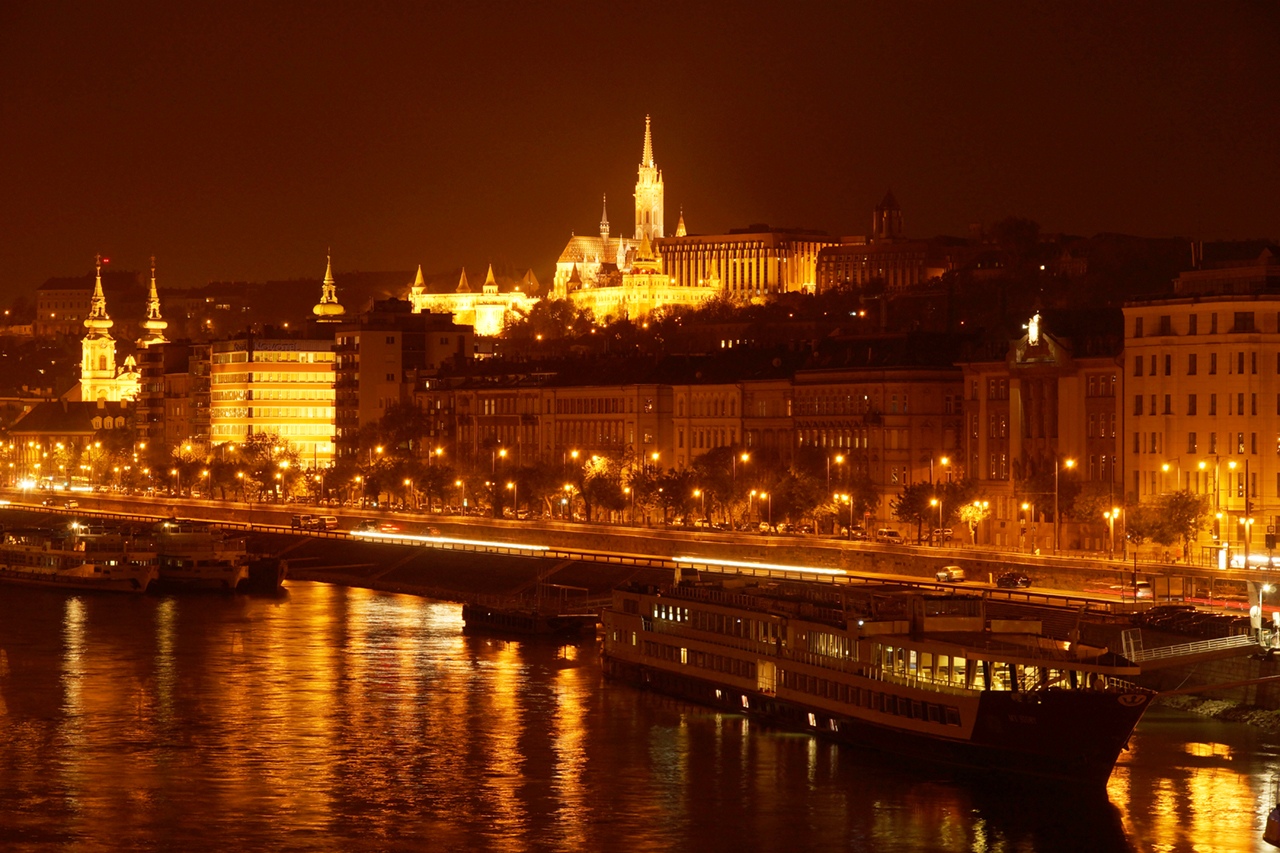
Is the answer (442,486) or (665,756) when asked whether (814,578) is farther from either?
(442,486)

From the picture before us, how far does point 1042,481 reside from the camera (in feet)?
300

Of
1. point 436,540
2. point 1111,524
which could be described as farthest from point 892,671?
point 436,540

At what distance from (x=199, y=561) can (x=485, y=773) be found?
173 feet

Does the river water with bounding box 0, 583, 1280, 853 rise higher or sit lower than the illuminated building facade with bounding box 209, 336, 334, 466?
lower

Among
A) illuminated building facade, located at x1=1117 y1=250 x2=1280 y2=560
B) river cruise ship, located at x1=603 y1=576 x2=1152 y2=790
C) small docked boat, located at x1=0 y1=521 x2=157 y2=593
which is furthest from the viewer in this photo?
small docked boat, located at x1=0 y1=521 x2=157 y2=593

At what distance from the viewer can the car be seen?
7350 cm

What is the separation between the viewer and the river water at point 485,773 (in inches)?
1933

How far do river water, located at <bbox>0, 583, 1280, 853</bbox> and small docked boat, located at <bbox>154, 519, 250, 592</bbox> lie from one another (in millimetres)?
29567

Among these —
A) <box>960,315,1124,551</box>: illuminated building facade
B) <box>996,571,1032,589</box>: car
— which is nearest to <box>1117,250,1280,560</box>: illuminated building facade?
<box>960,315,1124,551</box>: illuminated building facade

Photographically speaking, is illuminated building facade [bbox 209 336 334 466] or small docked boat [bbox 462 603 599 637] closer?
small docked boat [bbox 462 603 599 637]

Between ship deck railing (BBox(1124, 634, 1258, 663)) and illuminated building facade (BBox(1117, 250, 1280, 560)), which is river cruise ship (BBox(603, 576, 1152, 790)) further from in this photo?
illuminated building facade (BBox(1117, 250, 1280, 560))

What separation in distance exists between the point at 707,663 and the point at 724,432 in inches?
2218

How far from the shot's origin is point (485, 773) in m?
55.3

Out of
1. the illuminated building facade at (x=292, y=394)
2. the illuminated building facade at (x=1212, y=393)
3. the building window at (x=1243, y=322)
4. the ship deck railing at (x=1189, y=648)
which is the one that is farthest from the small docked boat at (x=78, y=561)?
the illuminated building facade at (x=292, y=394)
